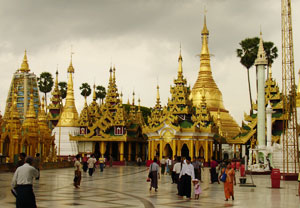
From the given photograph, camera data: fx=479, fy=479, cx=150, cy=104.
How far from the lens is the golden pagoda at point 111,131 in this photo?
5431 cm

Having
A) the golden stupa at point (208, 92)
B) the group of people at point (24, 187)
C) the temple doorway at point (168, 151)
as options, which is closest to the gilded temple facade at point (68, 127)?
the temple doorway at point (168, 151)

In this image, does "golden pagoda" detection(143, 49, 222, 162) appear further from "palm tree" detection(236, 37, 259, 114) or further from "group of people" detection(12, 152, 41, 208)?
"group of people" detection(12, 152, 41, 208)

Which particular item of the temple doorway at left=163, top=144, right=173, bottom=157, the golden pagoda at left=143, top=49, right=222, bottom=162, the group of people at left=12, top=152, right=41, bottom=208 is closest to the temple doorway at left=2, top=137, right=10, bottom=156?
the golden pagoda at left=143, top=49, right=222, bottom=162

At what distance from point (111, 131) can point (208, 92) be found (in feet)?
56.7

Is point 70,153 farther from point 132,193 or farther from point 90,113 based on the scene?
point 132,193

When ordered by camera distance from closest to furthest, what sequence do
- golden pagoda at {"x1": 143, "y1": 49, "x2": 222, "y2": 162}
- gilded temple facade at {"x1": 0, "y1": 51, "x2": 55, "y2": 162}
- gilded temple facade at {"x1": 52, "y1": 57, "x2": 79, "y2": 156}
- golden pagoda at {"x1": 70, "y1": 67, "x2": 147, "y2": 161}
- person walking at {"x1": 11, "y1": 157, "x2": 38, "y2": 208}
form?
person walking at {"x1": 11, "y1": 157, "x2": 38, "y2": 208} < gilded temple facade at {"x1": 0, "y1": 51, "x2": 55, "y2": 162} < golden pagoda at {"x1": 143, "y1": 49, "x2": 222, "y2": 162} < golden pagoda at {"x1": 70, "y1": 67, "x2": 147, "y2": 161} < gilded temple facade at {"x1": 52, "y1": 57, "x2": 79, "y2": 156}

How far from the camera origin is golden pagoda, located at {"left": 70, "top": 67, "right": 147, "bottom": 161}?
5431cm

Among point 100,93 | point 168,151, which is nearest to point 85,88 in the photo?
point 100,93

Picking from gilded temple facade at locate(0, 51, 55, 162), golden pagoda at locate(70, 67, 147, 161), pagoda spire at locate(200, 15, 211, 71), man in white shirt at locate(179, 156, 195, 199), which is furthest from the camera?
pagoda spire at locate(200, 15, 211, 71)

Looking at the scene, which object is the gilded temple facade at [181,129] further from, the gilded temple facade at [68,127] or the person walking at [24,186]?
the person walking at [24,186]

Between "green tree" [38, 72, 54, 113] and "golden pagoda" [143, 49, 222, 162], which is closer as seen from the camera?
"golden pagoda" [143, 49, 222, 162]

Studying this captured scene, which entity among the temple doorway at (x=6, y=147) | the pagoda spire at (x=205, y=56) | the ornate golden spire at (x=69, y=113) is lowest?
the temple doorway at (x=6, y=147)

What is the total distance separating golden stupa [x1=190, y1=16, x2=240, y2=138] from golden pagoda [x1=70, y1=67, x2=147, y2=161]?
11.2m

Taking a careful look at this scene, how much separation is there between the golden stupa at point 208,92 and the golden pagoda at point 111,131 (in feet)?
36.7
